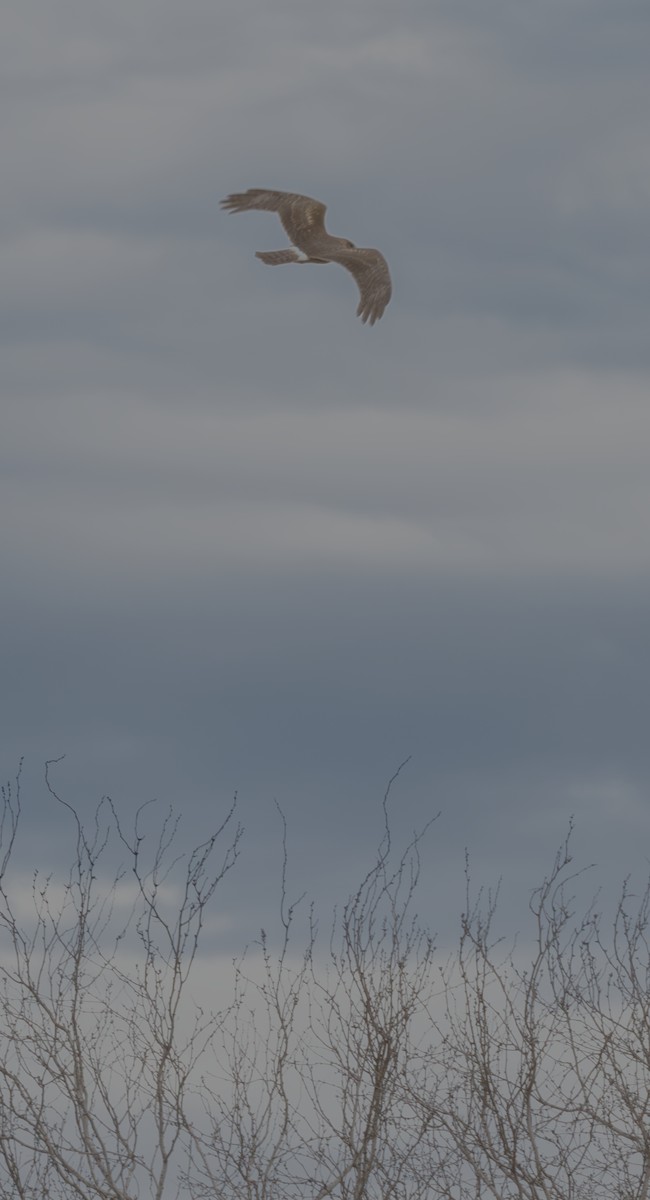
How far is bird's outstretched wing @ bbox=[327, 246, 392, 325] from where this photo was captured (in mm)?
13188

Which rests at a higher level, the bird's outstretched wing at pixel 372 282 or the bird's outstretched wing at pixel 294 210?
the bird's outstretched wing at pixel 294 210

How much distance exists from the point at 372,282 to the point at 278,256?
100cm

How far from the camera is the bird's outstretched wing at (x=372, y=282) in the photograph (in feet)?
43.3

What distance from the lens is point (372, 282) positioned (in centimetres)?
1320

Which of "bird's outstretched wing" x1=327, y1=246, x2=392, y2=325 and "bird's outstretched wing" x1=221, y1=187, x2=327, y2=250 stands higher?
"bird's outstretched wing" x1=221, y1=187, x2=327, y2=250

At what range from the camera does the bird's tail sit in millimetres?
13484

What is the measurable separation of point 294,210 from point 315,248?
40 cm

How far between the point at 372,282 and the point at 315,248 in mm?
706

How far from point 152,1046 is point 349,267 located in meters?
7.45

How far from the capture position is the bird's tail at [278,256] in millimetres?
13484

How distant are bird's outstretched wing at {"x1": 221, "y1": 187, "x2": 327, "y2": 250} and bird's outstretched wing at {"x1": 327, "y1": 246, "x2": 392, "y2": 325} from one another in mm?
550

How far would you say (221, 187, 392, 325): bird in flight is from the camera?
1320 cm

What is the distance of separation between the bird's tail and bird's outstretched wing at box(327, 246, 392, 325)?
61 centimetres

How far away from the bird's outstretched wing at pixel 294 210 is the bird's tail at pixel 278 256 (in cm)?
11
